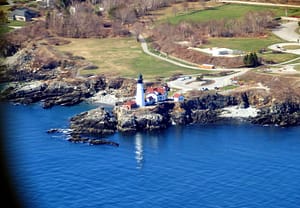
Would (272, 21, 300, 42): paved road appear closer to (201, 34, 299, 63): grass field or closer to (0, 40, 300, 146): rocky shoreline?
(201, 34, 299, 63): grass field

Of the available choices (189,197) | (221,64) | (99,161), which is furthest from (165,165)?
(221,64)

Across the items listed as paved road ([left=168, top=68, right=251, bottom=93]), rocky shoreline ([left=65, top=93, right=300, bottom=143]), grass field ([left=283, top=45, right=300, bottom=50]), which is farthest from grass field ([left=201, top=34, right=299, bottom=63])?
rocky shoreline ([left=65, top=93, right=300, bottom=143])

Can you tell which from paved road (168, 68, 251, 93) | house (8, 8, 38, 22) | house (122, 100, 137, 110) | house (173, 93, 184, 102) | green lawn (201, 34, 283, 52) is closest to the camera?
house (122, 100, 137, 110)

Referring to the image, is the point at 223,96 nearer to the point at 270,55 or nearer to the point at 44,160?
the point at 270,55

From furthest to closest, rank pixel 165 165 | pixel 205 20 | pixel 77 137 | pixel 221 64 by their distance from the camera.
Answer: pixel 205 20 → pixel 221 64 → pixel 77 137 → pixel 165 165

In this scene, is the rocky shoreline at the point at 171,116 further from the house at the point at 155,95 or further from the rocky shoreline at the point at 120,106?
the house at the point at 155,95

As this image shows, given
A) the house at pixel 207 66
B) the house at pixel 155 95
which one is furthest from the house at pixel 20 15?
the house at pixel 155 95

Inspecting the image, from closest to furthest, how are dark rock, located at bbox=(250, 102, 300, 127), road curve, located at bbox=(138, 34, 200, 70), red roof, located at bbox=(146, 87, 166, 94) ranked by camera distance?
dark rock, located at bbox=(250, 102, 300, 127), red roof, located at bbox=(146, 87, 166, 94), road curve, located at bbox=(138, 34, 200, 70)
